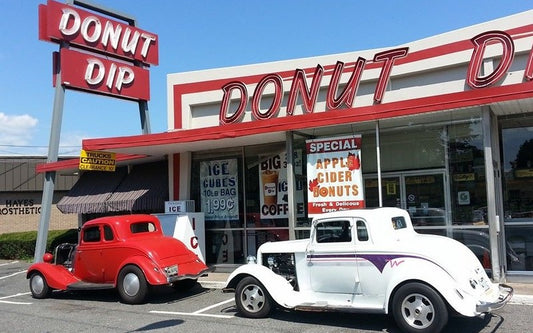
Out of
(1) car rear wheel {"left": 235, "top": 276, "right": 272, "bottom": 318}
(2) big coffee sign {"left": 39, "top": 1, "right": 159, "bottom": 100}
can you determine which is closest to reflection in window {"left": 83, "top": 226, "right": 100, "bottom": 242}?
(1) car rear wheel {"left": 235, "top": 276, "right": 272, "bottom": 318}

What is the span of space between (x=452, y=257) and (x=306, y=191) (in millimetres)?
6028

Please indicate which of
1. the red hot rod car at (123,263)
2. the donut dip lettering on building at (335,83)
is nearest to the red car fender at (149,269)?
the red hot rod car at (123,263)

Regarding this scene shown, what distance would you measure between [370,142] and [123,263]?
6.32m

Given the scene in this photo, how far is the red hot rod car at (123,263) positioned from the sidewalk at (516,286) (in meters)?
0.64

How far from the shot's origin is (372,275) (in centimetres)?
730

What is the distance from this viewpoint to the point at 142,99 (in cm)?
2006

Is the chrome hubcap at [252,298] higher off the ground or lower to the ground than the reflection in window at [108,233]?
lower

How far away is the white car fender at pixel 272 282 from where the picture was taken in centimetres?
802

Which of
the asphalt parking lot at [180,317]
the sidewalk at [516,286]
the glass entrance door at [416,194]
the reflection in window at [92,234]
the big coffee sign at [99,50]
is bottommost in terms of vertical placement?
the asphalt parking lot at [180,317]

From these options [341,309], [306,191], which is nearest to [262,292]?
[341,309]

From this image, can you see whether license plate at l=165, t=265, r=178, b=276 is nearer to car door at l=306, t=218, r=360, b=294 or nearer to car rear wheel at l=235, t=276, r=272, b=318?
car rear wheel at l=235, t=276, r=272, b=318

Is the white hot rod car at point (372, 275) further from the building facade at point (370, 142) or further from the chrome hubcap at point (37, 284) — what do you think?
the chrome hubcap at point (37, 284)

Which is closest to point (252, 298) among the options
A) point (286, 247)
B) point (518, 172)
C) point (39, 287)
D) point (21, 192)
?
point (286, 247)

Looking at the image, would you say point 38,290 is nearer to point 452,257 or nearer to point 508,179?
point 452,257
